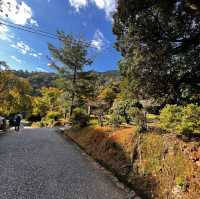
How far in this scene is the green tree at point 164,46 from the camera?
759 cm

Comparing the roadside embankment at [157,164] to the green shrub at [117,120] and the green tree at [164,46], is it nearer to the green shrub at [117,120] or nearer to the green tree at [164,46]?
the green shrub at [117,120]

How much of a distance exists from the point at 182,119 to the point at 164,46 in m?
4.14

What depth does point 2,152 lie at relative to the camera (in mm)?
7375

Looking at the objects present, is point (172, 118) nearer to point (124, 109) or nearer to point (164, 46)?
point (164, 46)

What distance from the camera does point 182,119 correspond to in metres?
4.60

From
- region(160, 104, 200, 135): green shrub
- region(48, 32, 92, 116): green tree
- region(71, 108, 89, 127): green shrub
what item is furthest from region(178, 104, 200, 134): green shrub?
region(48, 32, 92, 116): green tree

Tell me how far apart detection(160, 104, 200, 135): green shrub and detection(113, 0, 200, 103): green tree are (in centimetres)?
276

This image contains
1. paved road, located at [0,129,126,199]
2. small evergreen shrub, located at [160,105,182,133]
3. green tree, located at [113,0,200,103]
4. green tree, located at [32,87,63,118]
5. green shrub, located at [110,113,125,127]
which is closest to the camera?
paved road, located at [0,129,126,199]

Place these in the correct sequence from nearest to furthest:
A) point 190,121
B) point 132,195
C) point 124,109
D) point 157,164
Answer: point 190,121 < point 132,195 < point 157,164 < point 124,109

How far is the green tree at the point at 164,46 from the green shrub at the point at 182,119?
2.76m

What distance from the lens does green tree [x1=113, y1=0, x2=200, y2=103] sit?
7.59 m

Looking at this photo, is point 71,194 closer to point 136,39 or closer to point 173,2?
point 136,39

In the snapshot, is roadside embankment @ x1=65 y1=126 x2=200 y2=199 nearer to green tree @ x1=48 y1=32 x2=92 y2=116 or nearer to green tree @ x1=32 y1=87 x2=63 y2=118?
green tree @ x1=48 y1=32 x2=92 y2=116

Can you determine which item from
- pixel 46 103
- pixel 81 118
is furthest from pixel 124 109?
pixel 46 103
